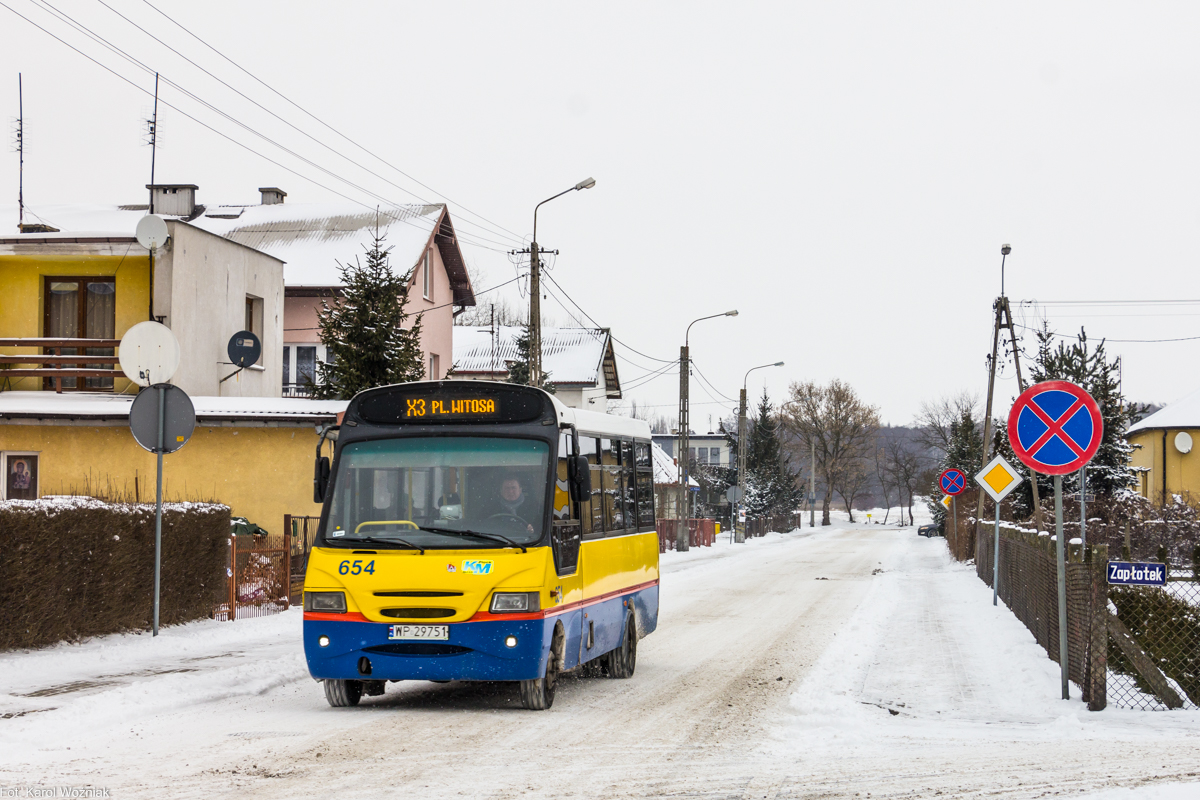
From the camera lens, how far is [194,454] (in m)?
23.8

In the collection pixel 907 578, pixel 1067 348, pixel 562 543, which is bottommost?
pixel 907 578

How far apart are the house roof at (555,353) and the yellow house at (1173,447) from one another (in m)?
24.6

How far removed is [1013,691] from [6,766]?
8222 millimetres

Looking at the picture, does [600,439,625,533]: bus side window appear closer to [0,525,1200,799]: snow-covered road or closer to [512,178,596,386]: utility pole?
[0,525,1200,799]: snow-covered road

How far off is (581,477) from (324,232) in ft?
117

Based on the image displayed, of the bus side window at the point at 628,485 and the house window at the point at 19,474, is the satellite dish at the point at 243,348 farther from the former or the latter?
the bus side window at the point at 628,485

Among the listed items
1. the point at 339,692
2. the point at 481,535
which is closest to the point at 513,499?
the point at 481,535

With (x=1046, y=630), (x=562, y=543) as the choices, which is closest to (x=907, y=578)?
(x=1046, y=630)

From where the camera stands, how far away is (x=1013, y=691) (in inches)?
454

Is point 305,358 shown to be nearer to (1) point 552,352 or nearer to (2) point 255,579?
(1) point 552,352

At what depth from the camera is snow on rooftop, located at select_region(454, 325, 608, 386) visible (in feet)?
200

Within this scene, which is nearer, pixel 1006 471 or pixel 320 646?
pixel 320 646

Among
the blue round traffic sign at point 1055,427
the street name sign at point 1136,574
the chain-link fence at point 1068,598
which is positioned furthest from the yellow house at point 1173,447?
the street name sign at point 1136,574

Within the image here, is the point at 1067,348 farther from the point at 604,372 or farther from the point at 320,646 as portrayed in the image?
the point at 604,372
